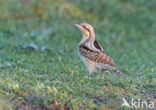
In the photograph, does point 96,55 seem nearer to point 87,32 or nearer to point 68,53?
point 87,32

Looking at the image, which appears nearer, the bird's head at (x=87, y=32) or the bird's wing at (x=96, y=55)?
the bird's wing at (x=96, y=55)

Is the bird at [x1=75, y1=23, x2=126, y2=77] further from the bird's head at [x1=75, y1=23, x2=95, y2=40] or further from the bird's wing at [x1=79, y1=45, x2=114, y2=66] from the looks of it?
the bird's head at [x1=75, y1=23, x2=95, y2=40]

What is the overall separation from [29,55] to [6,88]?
356cm

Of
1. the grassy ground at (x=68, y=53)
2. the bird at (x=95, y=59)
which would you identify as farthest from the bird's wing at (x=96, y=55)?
the grassy ground at (x=68, y=53)

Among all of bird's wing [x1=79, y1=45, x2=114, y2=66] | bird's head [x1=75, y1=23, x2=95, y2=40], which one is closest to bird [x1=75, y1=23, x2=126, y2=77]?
bird's wing [x1=79, y1=45, x2=114, y2=66]

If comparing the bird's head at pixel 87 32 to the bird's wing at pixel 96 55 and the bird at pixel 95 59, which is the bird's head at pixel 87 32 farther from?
the bird's wing at pixel 96 55

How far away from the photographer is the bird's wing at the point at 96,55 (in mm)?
7312

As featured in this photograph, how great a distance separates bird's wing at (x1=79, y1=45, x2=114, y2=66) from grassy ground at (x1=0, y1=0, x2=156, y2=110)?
0.36m

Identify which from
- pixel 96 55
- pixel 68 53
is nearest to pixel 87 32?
pixel 96 55

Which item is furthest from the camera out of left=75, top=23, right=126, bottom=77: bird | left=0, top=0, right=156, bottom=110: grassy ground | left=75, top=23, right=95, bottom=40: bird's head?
left=75, top=23, right=95, bottom=40: bird's head

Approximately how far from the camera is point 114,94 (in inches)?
258

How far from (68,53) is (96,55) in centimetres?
317

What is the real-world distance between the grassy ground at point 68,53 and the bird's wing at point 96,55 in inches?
14.1

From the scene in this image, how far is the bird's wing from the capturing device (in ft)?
24.0
